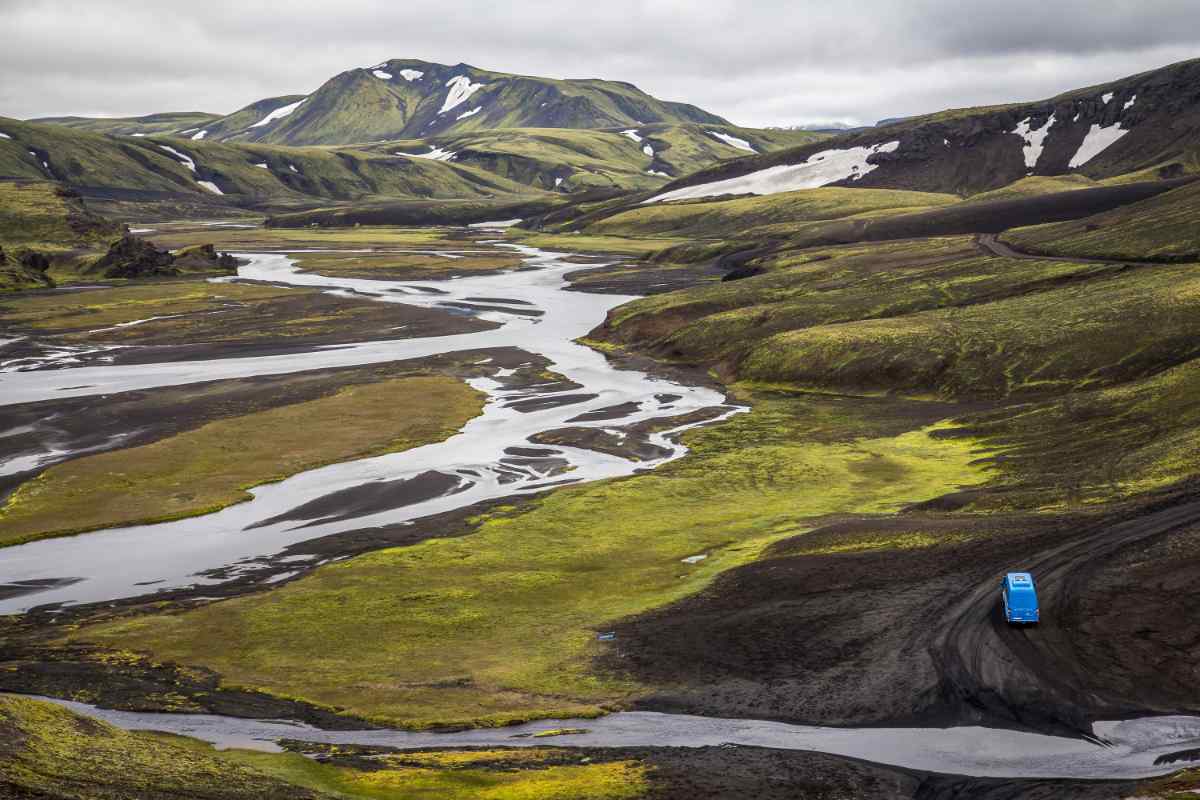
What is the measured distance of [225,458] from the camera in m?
74.5

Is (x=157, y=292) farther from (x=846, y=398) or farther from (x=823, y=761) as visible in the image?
(x=823, y=761)

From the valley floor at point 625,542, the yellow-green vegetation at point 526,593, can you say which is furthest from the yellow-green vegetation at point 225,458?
the yellow-green vegetation at point 526,593

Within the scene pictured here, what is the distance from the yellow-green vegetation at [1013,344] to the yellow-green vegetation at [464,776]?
68.4m

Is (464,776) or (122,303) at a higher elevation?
(122,303)

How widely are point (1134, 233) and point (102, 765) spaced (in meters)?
134

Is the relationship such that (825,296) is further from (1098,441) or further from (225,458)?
(225,458)

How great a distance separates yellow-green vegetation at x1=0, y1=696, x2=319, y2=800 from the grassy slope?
1.1 inches

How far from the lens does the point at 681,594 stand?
49469 mm

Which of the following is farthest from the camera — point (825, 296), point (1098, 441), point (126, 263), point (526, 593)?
point (126, 263)

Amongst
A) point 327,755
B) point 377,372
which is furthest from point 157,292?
point 327,755

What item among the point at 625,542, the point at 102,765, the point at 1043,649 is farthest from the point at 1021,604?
the point at 102,765

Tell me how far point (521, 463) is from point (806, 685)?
38.7m

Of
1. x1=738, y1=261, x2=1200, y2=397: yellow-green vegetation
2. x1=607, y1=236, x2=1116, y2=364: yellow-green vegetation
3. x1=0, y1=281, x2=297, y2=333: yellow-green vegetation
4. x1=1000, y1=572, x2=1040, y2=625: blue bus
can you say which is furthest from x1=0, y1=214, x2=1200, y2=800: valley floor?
x1=0, y1=281, x2=297, y2=333: yellow-green vegetation

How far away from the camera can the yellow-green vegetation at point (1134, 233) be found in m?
121
